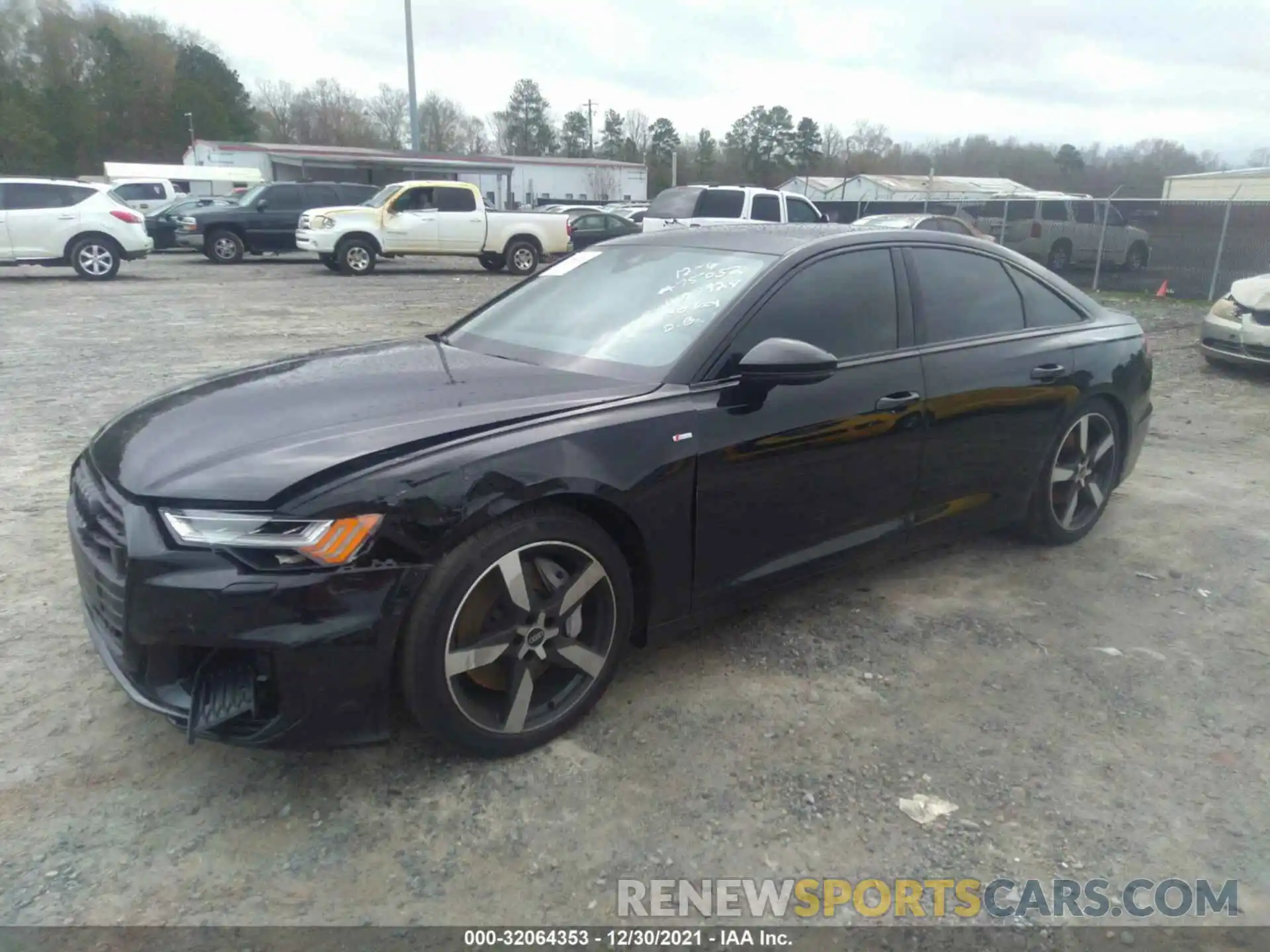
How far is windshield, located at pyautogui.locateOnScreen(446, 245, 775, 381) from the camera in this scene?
322 cm

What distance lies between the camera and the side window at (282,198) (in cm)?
1961

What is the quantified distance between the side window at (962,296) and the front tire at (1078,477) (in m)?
0.61

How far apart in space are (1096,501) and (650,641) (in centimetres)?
278

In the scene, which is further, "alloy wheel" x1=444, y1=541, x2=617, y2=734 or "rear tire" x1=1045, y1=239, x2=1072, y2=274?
"rear tire" x1=1045, y1=239, x2=1072, y2=274

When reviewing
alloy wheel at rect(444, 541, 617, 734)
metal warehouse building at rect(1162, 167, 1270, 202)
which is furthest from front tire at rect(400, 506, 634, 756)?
metal warehouse building at rect(1162, 167, 1270, 202)

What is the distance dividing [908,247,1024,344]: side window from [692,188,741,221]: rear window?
13494 millimetres

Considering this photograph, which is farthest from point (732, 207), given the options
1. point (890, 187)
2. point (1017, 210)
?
point (890, 187)

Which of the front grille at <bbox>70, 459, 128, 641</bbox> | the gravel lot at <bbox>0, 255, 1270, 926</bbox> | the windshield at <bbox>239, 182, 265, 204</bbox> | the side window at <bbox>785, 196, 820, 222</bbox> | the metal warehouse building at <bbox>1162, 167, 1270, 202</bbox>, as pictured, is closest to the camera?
the gravel lot at <bbox>0, 255, 1270, 926</bbox>

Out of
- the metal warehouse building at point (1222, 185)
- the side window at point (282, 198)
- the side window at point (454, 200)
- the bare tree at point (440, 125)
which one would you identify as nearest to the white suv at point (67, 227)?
the side window at point (282, 198)

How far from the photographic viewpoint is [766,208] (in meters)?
17.1

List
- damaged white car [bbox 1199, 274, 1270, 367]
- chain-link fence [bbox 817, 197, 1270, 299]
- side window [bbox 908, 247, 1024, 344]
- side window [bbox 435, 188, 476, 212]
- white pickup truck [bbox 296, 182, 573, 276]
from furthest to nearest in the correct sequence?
side window [bbox 435, 188, 476, 212] → white pickup truck [bbox 296, 182, 573, 276] → chain-link fence [bbox 817, 197, 1270, 299] → damaged white car [bbox 1199, 274, 1270, 367] → side window [bbox 908, 247, 1024, 344]

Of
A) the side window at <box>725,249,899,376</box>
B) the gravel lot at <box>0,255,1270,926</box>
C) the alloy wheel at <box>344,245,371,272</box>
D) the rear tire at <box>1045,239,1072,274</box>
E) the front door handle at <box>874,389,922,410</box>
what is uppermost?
the side window at <box>725,249,899,376</box>

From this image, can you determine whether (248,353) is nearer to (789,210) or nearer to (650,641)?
(650,641)

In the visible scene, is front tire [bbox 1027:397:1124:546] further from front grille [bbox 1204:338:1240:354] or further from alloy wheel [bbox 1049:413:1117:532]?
front grille [bbox 1204:338:1240:354]
